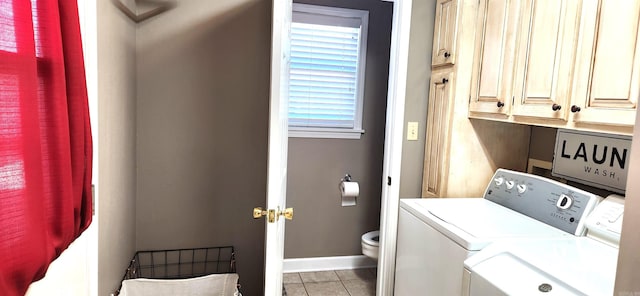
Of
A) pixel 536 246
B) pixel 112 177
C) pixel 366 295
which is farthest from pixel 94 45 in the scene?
pixel 366 295

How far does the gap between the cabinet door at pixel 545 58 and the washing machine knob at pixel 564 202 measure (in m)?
0.37

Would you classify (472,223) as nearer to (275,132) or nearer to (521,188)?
(521,188)

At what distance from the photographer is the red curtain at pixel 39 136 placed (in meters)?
0.66

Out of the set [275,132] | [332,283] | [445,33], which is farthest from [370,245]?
[275,132]

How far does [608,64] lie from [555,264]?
0.70 meters

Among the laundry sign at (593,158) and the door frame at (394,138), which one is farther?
the door frame at (394,138)

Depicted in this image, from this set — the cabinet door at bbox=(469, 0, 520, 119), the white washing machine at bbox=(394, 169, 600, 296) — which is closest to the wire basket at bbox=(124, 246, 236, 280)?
the white washing machine at bbox=(394, 169, 600, 296)

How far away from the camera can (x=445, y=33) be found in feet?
6.95

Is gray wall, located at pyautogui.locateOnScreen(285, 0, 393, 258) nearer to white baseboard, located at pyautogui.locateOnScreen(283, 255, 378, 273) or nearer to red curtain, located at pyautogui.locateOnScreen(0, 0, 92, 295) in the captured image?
white baseboard, located at pyautogui.locateOnScreen(283, 255, 378, 273)

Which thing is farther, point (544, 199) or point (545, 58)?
point (544, 199)

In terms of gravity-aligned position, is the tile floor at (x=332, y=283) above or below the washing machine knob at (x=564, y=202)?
below

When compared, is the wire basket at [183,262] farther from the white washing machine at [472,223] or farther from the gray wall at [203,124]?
the white washing machine at [472,223]

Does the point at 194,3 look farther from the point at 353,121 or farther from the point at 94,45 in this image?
the point at 353,121

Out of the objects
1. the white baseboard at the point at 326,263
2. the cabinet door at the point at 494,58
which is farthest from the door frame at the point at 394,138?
the white baseboard at the point at 326,263
